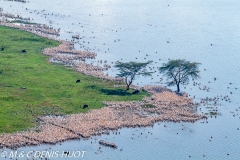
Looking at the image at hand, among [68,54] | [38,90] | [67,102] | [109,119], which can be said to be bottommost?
[109,119]

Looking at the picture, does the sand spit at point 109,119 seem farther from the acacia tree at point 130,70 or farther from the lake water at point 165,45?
the acacia tree at point 130,70

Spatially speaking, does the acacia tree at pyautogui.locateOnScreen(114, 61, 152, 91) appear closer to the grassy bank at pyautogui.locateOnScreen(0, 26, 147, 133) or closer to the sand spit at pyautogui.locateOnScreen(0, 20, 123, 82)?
the grassy bank at pyautogui.locateOnScreen(0, 26, 147, 133)

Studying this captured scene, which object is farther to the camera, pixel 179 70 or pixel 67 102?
pixel 179 70

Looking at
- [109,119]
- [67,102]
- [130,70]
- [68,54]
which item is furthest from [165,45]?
[109,119]

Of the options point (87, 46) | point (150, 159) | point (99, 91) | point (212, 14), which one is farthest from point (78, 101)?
point (212, 14)

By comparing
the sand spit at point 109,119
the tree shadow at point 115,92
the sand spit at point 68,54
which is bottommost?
the sand spit at point 109,119

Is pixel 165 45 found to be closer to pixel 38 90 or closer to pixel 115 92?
pixel 115 92

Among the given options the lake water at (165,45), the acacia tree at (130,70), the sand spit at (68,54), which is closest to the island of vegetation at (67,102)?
the sand spit at (68,54)

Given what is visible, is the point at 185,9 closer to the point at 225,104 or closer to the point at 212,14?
the point at 212,14

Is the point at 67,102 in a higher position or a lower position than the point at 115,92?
lower
